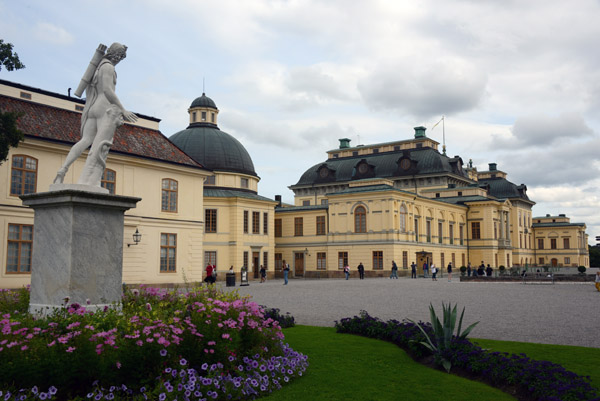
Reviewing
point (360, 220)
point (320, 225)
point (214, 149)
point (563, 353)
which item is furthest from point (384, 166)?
point (563, 353)

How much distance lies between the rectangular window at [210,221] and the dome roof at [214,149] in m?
4.92

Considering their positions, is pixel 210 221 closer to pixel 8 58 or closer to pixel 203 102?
pixel 203 102

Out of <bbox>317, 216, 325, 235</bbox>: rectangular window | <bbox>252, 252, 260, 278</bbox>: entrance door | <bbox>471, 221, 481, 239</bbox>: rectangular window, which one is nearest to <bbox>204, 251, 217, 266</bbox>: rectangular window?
<bbox>252, 252, 260, 278</bbox>: entrance door

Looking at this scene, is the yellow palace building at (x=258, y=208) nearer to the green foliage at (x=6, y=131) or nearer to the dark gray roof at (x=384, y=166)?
the dark gray roof at (x=384, y=166)

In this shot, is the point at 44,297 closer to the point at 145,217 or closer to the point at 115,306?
the point at 115,306

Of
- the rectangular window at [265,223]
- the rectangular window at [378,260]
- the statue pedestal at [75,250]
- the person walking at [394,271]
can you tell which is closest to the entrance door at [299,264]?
the rectangular window at [265,223]

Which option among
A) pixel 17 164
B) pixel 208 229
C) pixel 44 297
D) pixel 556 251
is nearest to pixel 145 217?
pixel 17 164

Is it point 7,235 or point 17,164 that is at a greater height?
point 17,164

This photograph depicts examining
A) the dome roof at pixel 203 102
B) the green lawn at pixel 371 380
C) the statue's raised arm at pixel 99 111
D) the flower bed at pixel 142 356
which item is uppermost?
the dome roof at pixel 203 102

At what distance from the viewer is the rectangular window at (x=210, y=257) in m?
47.9

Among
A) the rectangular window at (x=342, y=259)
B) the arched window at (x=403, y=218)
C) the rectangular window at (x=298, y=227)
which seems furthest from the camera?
the rectangular window at (x=298, y=227)

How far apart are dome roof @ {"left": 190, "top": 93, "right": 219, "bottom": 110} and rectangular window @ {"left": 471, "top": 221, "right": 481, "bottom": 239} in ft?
115

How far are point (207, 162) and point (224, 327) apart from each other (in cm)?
4532

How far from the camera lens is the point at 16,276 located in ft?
80.6
